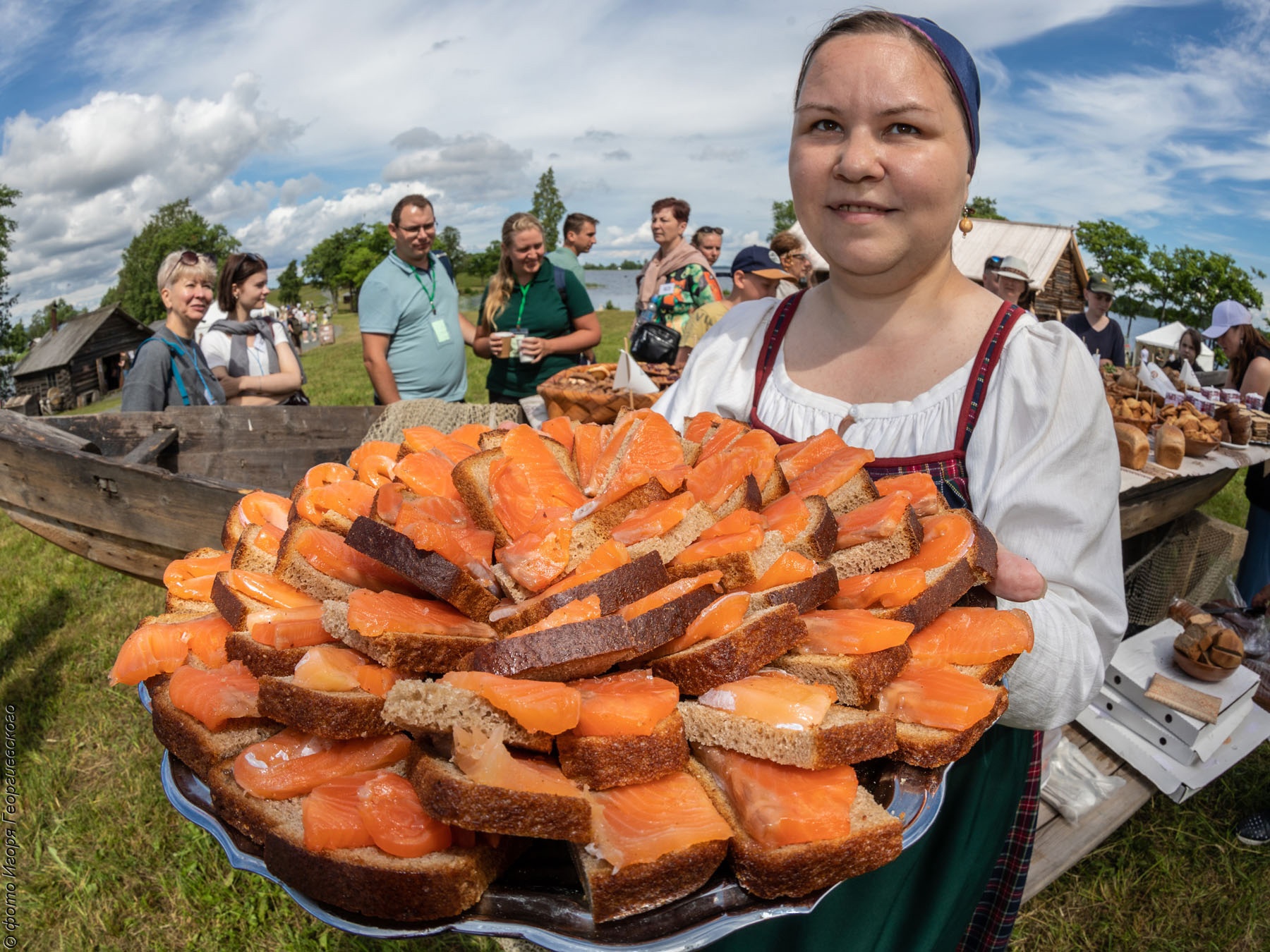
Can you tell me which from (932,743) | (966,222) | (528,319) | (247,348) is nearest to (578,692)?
(932,743)

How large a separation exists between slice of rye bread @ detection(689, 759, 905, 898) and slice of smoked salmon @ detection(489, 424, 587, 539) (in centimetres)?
66

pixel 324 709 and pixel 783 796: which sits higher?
pixel 324 709

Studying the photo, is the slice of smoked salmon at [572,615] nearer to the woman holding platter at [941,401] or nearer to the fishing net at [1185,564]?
the woman holding platter at [941,401]

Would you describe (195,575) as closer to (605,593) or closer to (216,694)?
(216,694)

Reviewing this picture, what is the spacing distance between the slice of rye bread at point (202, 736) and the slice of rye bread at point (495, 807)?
446 millimetres

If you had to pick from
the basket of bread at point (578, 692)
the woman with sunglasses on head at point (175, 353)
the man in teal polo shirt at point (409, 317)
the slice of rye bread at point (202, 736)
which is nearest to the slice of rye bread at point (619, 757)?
the basket of bread at point (578, 692)

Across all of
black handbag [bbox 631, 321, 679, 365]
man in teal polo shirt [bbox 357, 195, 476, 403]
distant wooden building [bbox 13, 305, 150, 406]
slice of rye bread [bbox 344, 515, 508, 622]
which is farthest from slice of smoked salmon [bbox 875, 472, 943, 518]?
distant wooden building [bbox 13, 305, 150, 406]

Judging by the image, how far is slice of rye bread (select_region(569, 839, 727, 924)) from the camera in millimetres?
1062

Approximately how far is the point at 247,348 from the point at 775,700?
7471mm

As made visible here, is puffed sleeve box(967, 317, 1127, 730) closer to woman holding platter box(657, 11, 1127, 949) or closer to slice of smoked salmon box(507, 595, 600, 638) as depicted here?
woman holding platter box(657, 11, 1127, 949)

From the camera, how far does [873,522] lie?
164 centimetres

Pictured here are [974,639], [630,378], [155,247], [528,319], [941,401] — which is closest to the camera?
[974,639]

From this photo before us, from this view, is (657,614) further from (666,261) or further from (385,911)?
(666,261)

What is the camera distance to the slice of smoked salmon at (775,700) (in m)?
1.20
